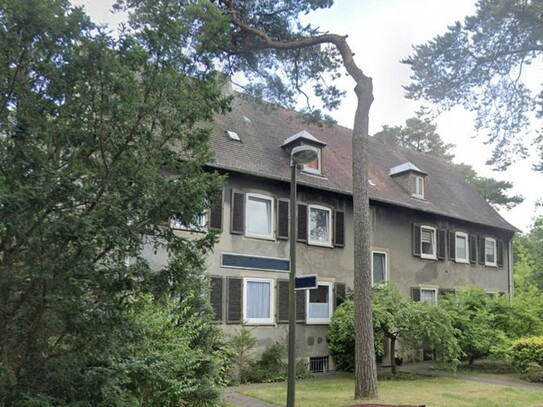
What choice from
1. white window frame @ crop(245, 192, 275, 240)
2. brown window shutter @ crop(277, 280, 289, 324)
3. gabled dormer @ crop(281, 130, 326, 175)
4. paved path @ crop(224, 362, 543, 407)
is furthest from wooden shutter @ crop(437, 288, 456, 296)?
white window frame @ crop(245, 192, 275, 240)

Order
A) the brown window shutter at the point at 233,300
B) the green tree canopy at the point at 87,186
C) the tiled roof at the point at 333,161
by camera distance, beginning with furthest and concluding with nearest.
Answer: the tiled roof at the point at 333,161 → the brown window shutter at the point at 233,300 → the green tree canopy at the point at 87,186

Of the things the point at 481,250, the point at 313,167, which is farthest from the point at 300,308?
the point at 481,250

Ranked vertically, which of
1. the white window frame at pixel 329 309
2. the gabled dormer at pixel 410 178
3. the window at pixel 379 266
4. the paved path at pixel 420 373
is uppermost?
the gabled dormer at pixel 410 178

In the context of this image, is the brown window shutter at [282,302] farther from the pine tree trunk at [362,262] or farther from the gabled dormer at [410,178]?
the gabled dormer at [410,178]

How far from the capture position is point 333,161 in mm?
20984

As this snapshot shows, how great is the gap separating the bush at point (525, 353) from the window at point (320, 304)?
19.2 ft

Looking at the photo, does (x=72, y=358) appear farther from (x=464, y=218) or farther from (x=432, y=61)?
(x=464, y=218)

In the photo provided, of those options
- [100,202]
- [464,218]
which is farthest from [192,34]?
[464,218]

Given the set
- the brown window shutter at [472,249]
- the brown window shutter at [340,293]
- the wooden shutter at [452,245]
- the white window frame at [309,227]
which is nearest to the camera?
the white window frame at [309,227]

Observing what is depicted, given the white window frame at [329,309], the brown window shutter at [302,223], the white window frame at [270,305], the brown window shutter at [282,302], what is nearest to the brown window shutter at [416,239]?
the white window frame at [329,309]

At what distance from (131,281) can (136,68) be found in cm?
213

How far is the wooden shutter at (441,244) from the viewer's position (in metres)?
23.0

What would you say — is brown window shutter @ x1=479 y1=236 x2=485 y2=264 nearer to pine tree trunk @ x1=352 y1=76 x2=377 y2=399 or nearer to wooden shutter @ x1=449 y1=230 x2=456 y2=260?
wooden shutter @ x1=449 y1=230 x2=456 y2=260

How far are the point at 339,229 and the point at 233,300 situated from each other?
204 inches
